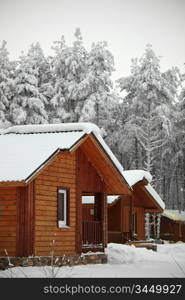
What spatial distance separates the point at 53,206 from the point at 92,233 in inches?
131

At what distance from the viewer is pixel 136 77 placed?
4747 centimetres

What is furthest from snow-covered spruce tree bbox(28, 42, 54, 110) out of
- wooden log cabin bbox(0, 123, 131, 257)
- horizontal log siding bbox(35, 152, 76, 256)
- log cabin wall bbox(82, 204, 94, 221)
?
horizontal log siding bbox(35, 152, 76, 256)

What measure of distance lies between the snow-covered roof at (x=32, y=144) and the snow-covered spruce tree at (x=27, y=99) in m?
21.3

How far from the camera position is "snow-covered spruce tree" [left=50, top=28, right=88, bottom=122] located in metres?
46.4

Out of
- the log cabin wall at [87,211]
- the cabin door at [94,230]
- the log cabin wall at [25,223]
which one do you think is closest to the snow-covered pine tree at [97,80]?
the log cabin wall at [87,211]

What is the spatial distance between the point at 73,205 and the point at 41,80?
95.8ft

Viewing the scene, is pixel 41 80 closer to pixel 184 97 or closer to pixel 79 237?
pixel 184 97

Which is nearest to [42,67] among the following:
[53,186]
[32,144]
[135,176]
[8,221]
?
[135,176]

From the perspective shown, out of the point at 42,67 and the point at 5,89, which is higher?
the point at 42,67

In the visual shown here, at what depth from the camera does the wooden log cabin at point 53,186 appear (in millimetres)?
18750

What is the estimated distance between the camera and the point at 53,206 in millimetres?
20188

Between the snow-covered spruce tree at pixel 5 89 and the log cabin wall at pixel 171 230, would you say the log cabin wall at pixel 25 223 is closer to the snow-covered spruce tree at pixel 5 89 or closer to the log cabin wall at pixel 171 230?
the snow-covered spruce tree at pixel 5 89

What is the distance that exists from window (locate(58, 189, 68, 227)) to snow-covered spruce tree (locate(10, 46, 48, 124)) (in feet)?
73.9

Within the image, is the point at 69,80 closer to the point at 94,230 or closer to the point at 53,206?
the point at 94,230
